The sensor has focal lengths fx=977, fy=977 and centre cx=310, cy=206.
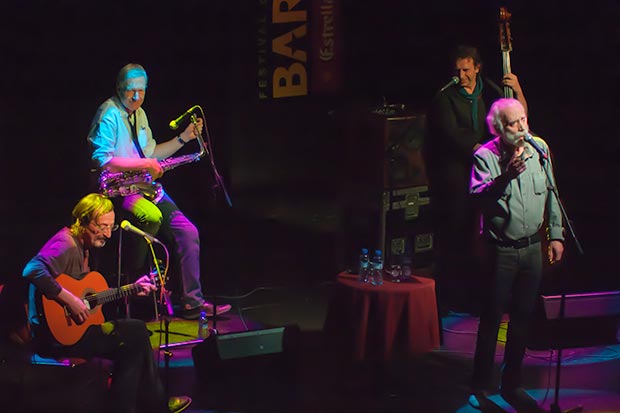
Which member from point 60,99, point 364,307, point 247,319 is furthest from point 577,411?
point 60,99

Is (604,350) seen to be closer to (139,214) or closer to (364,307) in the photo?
(364,307)

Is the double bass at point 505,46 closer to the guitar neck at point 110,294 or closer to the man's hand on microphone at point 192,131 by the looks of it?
the man's hand on microphone at point 192,131

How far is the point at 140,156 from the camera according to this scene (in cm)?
691

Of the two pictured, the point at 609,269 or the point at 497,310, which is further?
the point at 609,269

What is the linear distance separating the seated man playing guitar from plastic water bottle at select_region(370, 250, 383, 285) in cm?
159

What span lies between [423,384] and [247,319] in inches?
69.3

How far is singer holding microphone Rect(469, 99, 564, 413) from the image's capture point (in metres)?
5.63

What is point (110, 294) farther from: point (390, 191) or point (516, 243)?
point (516, 243)

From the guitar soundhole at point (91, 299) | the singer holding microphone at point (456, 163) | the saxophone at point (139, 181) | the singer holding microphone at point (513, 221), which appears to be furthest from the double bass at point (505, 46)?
the guitar soundhole at point (91, 299)

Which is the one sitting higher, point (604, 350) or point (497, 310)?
point (497, 310)

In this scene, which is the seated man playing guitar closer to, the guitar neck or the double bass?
the guitar neck

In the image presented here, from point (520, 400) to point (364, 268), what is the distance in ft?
4.46

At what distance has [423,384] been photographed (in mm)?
6344

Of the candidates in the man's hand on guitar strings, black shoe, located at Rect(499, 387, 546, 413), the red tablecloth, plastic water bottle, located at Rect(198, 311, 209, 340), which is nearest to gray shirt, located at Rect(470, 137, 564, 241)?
the red tablecloth
